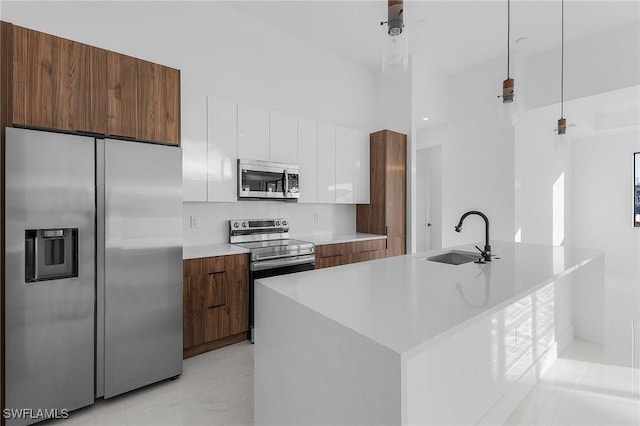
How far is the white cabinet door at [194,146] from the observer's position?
107 inches

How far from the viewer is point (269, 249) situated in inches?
113

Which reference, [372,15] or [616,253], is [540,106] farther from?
[616,253]

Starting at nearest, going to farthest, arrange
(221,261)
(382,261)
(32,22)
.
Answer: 1. (382,261)
2. (32,22)
3. (221,261)

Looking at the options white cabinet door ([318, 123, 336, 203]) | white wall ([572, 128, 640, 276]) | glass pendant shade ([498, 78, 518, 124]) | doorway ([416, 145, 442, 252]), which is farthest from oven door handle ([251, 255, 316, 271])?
white wall ([572, 128, 640, 276])

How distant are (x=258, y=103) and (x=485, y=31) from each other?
2838 mm

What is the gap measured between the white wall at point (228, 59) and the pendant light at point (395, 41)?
2091 mm

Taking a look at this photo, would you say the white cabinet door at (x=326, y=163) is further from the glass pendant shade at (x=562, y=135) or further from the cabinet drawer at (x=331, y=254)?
the glass pendant shade at (x=562, y=135)

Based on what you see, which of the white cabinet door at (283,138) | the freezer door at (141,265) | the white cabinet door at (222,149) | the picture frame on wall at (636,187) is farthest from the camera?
the picture frame on wall at (636,187)

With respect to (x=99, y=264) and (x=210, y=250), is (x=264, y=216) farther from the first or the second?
(x=99, y=264)

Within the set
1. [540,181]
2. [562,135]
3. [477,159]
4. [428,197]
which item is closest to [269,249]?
[562,135]

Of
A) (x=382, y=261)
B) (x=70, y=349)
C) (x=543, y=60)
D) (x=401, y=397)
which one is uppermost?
(x=543, y=60)

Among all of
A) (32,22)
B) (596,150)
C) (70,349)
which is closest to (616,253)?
(596,150)

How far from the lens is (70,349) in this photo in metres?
1.83

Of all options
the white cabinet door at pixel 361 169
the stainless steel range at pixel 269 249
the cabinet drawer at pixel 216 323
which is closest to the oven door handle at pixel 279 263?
the stainless steel range at pixel 269 249
